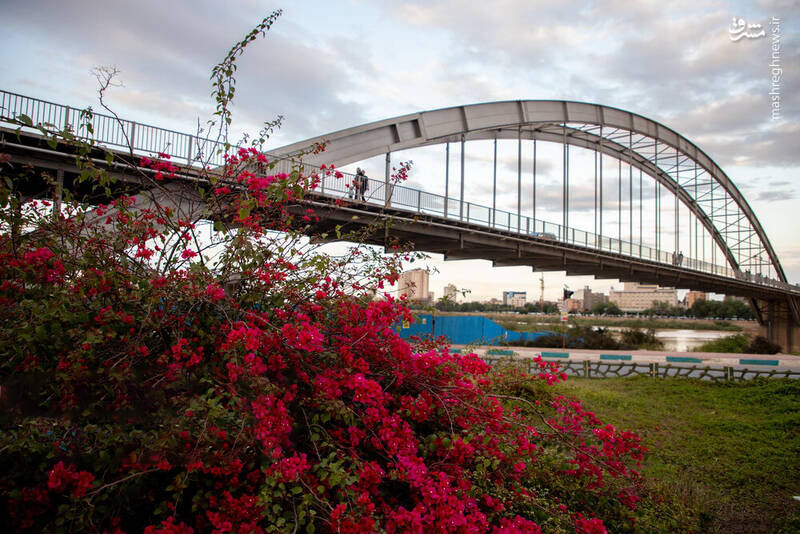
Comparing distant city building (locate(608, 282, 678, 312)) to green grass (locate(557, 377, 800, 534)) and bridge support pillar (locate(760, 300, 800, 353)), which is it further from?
green grass (locate(557, 377, 800, 534))

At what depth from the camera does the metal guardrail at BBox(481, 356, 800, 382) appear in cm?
1253

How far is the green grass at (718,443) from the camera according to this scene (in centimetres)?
490

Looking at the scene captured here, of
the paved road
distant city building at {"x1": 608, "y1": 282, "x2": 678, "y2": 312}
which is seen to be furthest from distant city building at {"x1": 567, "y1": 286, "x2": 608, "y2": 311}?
the paved road

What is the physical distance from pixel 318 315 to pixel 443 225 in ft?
50.1

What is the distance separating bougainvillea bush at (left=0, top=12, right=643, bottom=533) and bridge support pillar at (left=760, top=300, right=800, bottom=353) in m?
56.9

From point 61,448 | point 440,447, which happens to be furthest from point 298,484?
point 61,448

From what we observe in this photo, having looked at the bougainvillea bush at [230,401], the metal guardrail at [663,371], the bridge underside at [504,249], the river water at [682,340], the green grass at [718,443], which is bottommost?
the river water at [682,340]

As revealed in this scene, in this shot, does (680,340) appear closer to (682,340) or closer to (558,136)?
(682,340)

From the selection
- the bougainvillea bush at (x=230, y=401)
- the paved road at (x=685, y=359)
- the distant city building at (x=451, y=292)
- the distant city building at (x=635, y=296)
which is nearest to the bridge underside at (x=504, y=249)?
the paved road at (x=685, y=359)

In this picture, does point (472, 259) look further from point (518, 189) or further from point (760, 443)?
point (760, 443)

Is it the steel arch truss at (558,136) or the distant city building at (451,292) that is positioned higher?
the steel arch truss at (558,136)

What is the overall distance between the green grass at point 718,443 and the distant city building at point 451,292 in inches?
96.5

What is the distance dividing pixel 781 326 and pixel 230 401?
6123 cm

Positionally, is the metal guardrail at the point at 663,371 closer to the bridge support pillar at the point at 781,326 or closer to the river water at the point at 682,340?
the river water at the point at 682,340
